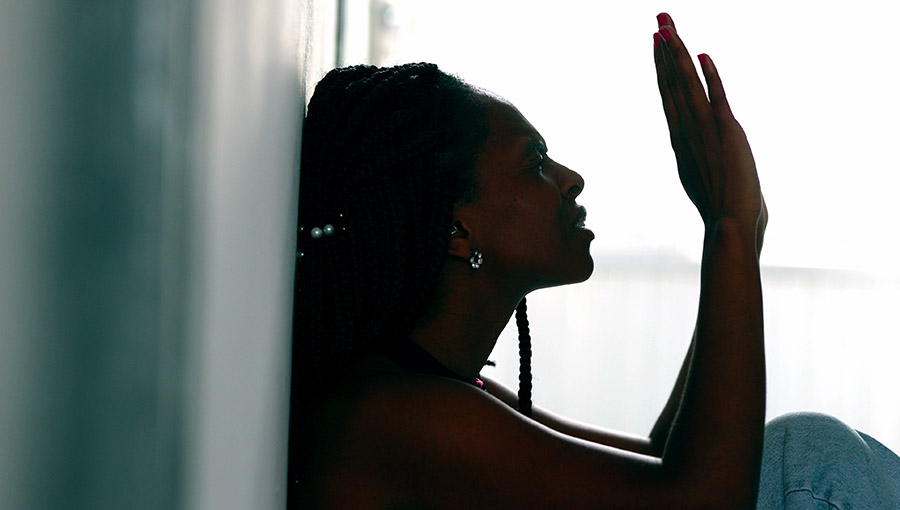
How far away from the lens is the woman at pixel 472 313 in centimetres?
73

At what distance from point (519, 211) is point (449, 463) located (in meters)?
0.33

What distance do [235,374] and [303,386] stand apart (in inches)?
20.5

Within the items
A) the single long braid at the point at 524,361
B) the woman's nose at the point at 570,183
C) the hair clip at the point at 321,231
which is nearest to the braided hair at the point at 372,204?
the hair clip at the point at 321,231

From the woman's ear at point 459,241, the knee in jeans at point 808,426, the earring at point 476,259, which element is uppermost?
the woman's ear at point 459,241

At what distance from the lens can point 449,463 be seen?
2.39 ft

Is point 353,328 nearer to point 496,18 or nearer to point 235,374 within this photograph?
point 235,374

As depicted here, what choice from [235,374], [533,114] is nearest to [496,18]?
[533,114]

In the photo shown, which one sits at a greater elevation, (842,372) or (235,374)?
(235,374)

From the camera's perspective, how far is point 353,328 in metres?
0.81

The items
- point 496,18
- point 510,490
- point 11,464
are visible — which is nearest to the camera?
point 11,464

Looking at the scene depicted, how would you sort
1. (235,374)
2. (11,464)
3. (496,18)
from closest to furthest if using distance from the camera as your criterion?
(11,464), (235,374), (496,18)

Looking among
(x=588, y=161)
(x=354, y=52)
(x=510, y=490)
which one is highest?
(x=354, y=52)

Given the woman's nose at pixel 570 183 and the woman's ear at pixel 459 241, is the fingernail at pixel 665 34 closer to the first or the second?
the woman's nose at pixel 570 183

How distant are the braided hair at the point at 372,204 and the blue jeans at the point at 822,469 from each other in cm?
49
